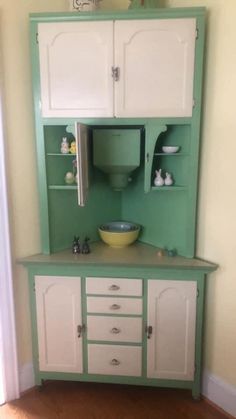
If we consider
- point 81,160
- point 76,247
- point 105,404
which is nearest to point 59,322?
point 76,247

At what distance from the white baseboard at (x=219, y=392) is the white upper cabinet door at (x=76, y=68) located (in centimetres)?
160

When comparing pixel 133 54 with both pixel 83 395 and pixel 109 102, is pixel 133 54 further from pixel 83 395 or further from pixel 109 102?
pixel 83 395

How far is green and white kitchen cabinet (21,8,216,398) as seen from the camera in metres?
1.76

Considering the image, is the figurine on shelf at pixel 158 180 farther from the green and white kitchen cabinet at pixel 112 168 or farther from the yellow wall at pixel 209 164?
the yellow wall at pixel 209 164

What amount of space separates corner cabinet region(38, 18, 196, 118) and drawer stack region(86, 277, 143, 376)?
93 centimetres

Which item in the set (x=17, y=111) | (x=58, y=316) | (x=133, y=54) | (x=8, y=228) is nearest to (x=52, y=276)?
(x=58, y=316)

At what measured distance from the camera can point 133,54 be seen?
1.77m

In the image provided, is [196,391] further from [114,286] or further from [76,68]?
[76,68]

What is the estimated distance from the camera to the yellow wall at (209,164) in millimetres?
1732

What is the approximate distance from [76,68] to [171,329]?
1.49m

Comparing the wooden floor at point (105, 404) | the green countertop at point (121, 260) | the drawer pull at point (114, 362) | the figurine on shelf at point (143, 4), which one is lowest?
the wooden floor at point (105, 404)

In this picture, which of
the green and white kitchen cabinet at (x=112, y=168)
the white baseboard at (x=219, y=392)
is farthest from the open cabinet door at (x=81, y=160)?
the white baseboard at (x=219, y=392)

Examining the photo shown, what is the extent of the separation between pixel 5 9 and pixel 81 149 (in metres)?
0.83

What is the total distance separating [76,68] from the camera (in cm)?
181
